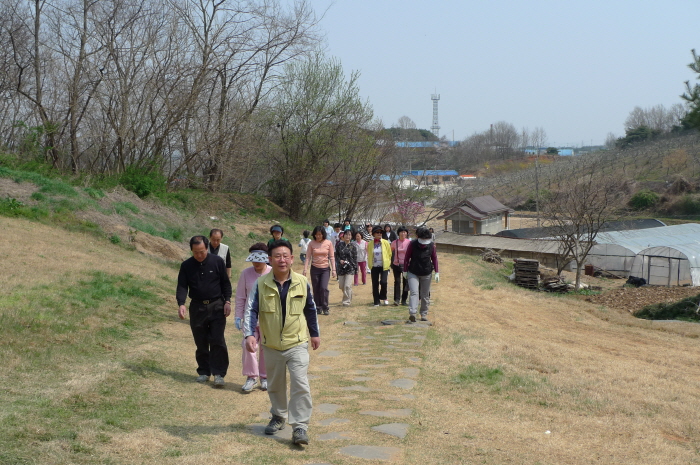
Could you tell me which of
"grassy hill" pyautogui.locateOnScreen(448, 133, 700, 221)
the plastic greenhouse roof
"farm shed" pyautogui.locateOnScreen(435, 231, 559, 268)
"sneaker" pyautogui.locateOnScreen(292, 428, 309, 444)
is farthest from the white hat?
"grassy hill" pyautogui.locateOnScreen(448, 133, 700, 221)

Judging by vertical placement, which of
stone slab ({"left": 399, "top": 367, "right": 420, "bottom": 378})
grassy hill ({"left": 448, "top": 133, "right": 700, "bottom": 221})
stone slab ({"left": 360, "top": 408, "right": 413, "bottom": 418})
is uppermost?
grassy hill ({"left": 448, "top": 133, "right": 700, "bottom": 221})

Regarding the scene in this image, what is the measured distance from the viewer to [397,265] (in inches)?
536

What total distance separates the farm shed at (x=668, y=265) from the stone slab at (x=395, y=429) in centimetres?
2750

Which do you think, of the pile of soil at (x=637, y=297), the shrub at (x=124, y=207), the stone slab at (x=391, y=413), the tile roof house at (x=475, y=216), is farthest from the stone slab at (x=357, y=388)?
the tile roof house at (x=475, y=216)

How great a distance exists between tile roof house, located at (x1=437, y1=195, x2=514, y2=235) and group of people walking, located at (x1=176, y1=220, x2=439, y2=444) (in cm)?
3914

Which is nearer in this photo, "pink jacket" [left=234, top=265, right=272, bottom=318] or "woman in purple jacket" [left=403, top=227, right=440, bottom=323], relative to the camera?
"pink jacket" [left=234, top=265, right=272, bottom=318]

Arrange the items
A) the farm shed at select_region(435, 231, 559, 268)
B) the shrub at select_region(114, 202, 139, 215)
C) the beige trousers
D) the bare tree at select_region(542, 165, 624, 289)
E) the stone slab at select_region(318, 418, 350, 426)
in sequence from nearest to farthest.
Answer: the beige trousers → the stone slab at select_region(318, 418, 350, 426) → the shrub at select_region(114, 202, 139, 215) → the bare tree at select_region(542, 165, 624, 289) → the farm shed at select_region(435, 231, 559, 268)

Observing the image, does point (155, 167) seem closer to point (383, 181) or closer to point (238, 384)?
point (383, 181)

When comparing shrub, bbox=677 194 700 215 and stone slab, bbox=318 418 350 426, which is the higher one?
shrub, bbox=677 194 700 215

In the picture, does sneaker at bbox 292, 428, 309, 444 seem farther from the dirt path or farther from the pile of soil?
the pile of soil

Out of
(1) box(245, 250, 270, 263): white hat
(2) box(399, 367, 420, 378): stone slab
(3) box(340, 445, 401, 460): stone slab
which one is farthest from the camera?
(2) box(399, 367, 420, 378): stone slab

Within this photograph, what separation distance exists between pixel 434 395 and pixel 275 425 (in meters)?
2.30

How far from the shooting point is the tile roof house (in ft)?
168

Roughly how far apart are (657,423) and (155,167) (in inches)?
895
